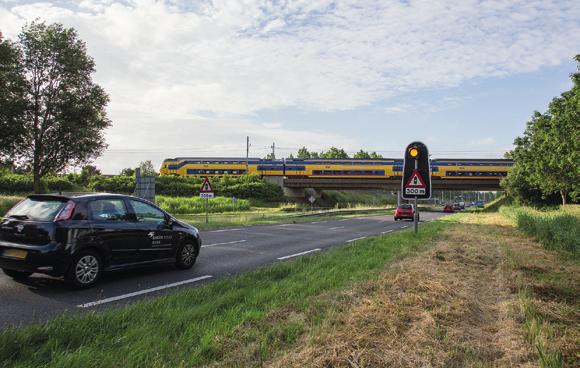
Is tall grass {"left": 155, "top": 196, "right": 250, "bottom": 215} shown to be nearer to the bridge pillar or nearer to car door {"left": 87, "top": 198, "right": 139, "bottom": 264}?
the bridge pillar

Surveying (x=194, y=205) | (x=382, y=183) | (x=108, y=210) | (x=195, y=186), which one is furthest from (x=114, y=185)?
(x=108, y=210)

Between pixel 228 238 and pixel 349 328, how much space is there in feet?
36.3

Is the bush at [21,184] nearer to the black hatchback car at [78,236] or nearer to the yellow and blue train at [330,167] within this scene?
the yellow and blue train at [330,167]

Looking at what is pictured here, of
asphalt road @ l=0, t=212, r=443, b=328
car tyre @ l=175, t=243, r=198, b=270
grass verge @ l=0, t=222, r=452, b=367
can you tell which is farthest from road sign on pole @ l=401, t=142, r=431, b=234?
grass verge @ l=0, t=222, r=452, b=367

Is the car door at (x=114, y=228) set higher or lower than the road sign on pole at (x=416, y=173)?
lower

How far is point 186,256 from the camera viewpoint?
8.72 metres

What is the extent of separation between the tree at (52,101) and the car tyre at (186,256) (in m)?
24.1

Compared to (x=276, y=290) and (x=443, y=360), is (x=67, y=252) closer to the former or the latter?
(x=276, y=290)

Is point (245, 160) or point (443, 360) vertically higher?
point (245, 160)

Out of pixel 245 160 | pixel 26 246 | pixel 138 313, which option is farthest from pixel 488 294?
pixel 245 160

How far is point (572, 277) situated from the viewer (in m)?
7.29

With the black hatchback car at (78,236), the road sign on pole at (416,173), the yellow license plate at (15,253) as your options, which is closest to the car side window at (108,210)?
the black hatchback car at (78,236)

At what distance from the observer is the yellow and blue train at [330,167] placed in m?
54.9

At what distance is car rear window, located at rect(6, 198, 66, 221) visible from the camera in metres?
6.58
